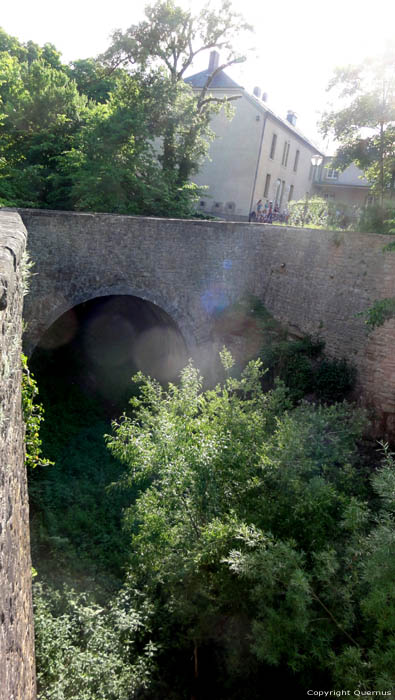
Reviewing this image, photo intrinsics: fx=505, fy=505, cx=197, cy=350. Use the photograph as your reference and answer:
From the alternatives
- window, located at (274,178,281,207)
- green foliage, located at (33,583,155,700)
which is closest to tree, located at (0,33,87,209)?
green foliage, located at (33,583,155,700)

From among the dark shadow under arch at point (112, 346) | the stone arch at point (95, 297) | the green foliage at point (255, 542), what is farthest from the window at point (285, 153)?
the green foliage at point (255, 542)

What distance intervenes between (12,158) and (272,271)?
9.12 meters

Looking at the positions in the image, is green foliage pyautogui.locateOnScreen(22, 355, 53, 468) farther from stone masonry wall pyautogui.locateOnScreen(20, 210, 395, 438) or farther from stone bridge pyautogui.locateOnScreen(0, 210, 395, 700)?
stone masonry wall pyautogui.locateOnScreen(20, 210, 395, 438)

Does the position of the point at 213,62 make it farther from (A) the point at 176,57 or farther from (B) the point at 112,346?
(B) the point at 112,346

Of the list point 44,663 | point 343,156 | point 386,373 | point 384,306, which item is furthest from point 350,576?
point 343,156

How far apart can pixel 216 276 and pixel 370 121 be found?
19.7ft

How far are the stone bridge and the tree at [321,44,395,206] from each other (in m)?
2.54

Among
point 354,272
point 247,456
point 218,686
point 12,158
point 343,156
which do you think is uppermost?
point 343,156

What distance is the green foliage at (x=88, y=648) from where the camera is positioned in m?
6.21

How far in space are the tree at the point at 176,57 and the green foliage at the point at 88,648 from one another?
1465 cm

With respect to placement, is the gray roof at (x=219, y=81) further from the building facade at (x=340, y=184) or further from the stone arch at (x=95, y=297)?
the stone arch at (x=95, y=297)

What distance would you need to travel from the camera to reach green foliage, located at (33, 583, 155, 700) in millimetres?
6215

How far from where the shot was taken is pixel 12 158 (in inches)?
641

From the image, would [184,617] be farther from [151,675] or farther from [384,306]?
[384,306]
